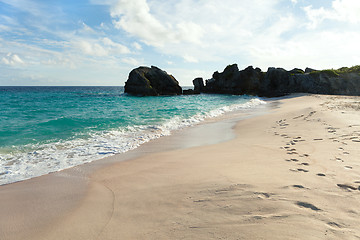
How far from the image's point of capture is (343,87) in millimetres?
36000

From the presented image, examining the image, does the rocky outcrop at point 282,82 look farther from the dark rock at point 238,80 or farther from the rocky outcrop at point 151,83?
the rocky outcrop at point 151,83

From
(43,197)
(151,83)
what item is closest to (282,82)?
(151,83)

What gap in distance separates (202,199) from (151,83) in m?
54.0

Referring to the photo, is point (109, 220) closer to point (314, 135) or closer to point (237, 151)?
point (237, 151)

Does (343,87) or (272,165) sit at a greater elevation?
(343,87)

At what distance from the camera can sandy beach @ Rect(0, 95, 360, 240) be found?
2377 millimetres

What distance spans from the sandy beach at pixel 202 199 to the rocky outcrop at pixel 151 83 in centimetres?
4777

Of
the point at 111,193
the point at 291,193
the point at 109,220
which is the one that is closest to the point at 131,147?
the point at 111,193

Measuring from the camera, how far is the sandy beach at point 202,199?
7.80 ft

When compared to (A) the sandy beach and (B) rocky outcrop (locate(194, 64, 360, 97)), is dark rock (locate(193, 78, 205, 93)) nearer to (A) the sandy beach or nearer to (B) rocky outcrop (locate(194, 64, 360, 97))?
(B) rocky outcrop (locate(194, 64, 360, 97))

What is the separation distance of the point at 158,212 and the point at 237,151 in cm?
381

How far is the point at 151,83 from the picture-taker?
55.2 metres

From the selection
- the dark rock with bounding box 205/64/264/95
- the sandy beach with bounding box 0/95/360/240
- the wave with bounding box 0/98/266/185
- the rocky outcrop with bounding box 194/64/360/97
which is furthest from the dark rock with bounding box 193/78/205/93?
the sandy beach with bounding box 0/95/360/240

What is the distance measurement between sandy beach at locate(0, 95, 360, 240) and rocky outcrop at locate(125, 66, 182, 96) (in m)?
47.8
